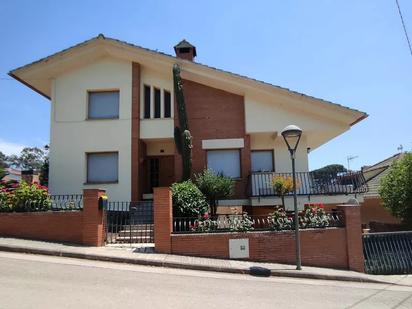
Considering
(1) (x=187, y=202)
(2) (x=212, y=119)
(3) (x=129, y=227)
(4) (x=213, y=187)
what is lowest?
(3) (x=129, y=227)

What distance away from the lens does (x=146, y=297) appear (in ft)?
27.8

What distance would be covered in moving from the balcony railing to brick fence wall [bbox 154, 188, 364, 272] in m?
5.32

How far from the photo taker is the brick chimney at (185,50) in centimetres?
2291

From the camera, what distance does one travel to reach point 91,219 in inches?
528

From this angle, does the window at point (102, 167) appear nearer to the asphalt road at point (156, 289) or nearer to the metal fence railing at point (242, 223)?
the metal fence railing at point (242, 223)

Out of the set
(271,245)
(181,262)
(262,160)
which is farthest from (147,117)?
(181,262)

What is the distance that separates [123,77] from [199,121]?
407cm

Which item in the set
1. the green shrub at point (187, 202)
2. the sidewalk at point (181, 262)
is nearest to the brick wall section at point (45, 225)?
the sidewalk at point (181, 262)

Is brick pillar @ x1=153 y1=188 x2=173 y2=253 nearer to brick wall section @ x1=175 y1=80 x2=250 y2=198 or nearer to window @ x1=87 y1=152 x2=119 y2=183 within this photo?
brick wall section @ x1=175 y1=80 x2=250 y2=198

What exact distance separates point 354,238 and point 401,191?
537 centimetres

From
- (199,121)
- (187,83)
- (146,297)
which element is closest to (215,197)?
(199,121)

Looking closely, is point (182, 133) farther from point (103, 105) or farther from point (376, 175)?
point (376, 175)

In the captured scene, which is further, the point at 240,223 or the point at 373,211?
the point at 373,211

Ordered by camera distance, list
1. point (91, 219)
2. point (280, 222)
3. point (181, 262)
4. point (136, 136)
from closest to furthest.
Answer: point (181, 262)
point (280, 222)
point (91, 219)
point (136, 136)
